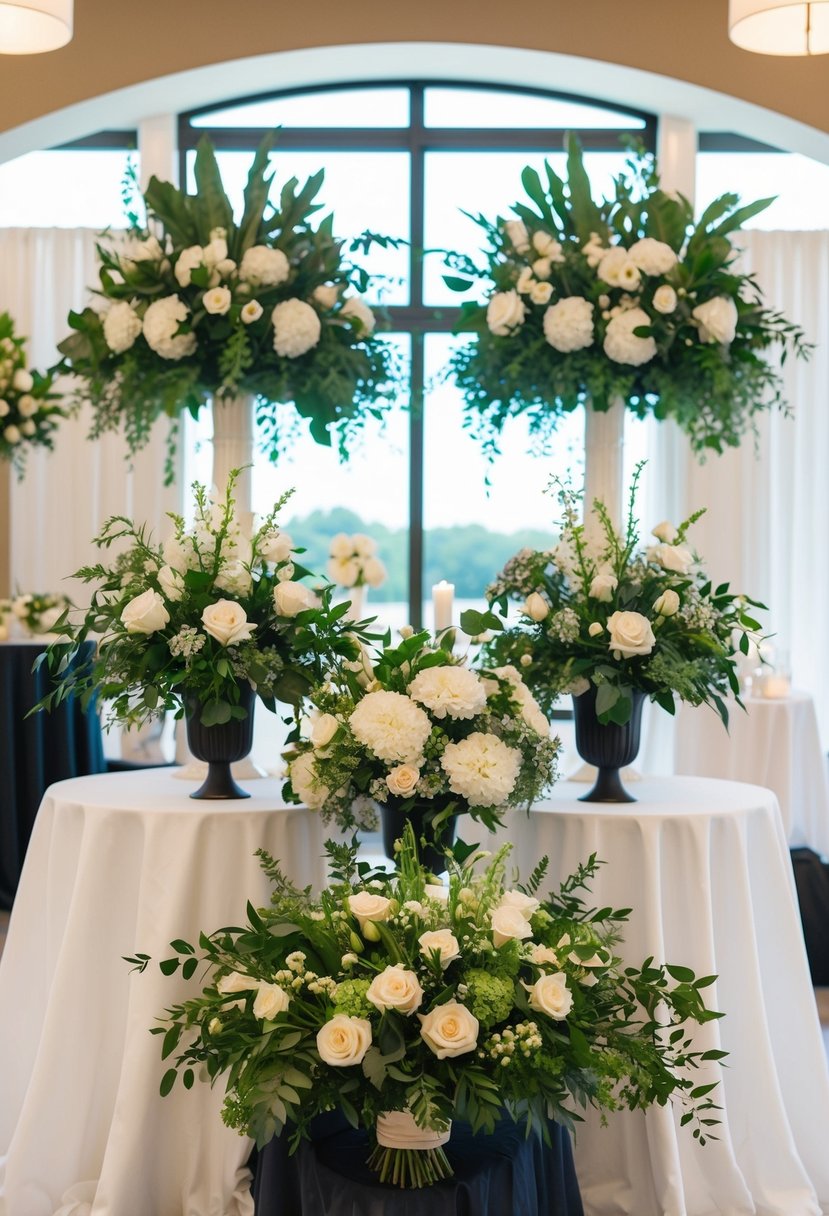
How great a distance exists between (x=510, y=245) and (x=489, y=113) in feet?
12.7

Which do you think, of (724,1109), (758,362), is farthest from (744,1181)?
(758,362)

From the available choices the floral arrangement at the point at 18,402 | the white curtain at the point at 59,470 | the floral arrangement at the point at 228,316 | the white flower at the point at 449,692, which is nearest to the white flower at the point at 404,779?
the white flower at the point at 449,692

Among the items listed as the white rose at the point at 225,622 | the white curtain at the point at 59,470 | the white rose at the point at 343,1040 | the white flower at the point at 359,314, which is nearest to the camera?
the white rose at the point at 343,1040

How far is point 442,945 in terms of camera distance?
2.09 meters

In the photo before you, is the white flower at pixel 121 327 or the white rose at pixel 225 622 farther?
the white flower at pixel 121 327

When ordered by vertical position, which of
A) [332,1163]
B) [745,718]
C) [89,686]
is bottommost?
[332,1163]

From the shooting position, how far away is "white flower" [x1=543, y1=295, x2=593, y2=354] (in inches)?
131

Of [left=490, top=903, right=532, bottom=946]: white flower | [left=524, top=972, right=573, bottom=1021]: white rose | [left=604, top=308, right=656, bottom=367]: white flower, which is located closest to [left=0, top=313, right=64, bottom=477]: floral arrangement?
[left=604, top=308, right=656, bottom=367]: white flower

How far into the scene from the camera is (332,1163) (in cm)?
219

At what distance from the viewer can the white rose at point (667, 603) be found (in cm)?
276

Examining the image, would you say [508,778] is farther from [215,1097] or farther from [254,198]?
[254,198]

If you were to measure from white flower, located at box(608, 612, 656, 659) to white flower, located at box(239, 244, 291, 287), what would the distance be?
1.26 m

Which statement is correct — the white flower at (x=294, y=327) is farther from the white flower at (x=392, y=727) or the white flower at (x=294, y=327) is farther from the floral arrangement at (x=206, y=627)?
the white flower at (x=392, y=727)

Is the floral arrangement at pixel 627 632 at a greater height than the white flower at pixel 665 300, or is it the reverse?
the white flower at pixel 665 300
